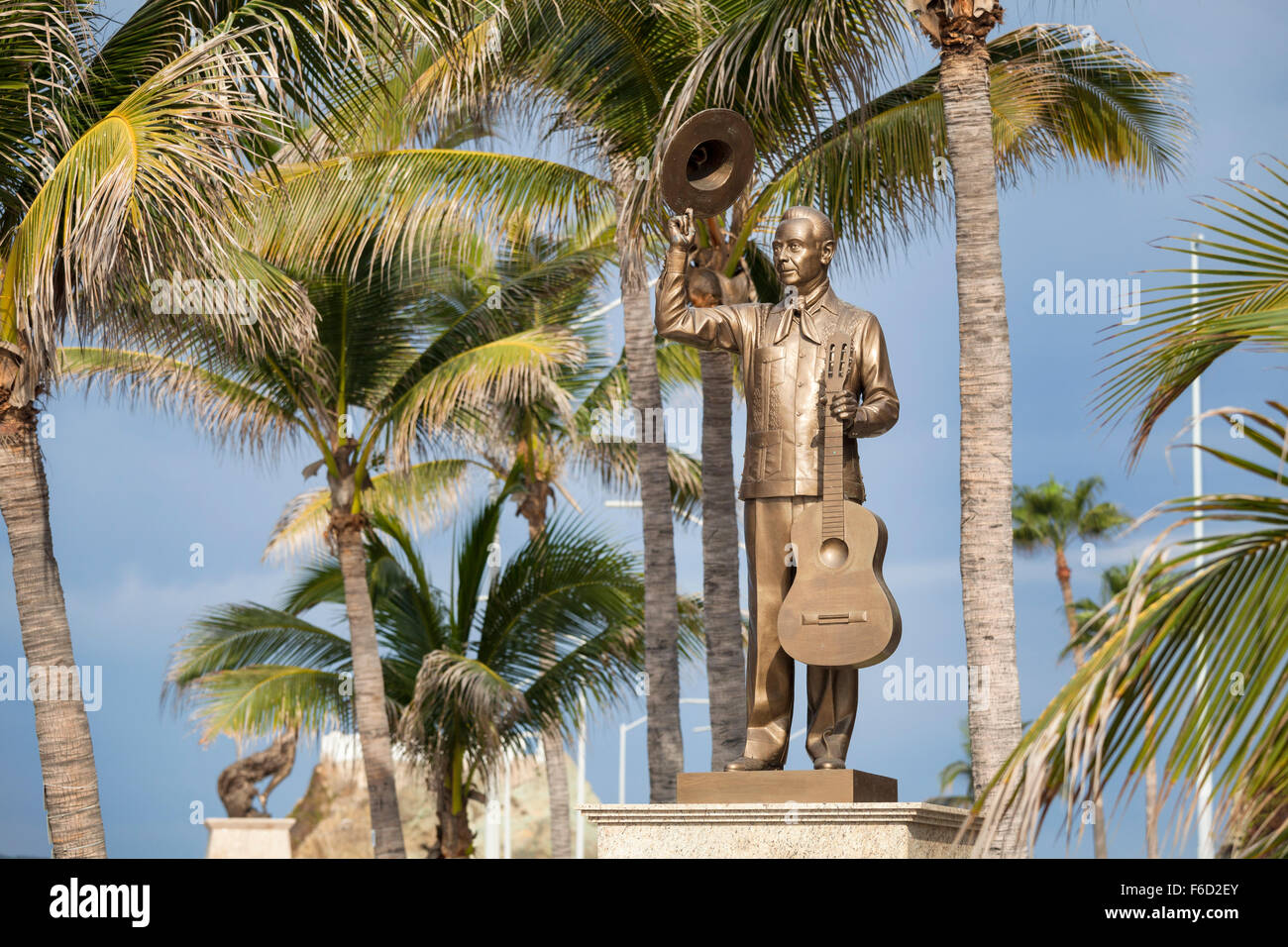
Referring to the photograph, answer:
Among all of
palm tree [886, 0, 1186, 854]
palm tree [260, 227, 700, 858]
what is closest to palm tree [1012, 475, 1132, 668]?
palm tree [260, 227, 700, 858]

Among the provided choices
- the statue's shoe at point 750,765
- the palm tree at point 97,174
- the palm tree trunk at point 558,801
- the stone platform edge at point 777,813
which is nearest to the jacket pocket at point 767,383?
the statue's shoe at point 750,765

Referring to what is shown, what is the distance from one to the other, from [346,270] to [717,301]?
8.62m

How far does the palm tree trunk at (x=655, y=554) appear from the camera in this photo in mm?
12766

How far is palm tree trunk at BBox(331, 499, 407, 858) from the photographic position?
14750 mm

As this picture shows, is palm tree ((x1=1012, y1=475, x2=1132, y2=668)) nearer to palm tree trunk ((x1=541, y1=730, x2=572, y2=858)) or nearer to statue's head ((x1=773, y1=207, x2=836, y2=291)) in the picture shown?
palm tree trunk ((x1=541, y1=730, x2=572, y2=858))

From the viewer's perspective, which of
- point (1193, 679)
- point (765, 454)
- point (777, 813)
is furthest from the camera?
point (765, 454)

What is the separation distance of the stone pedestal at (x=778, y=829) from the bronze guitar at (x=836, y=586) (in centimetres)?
66

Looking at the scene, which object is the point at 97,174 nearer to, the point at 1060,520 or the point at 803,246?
the point at 803,246

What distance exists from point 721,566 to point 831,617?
647 centimetres

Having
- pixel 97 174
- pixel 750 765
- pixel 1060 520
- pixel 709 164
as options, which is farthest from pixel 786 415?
pixel 1060 520

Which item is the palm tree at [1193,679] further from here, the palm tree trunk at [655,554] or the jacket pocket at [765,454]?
the palm tree trunk at [655,554]

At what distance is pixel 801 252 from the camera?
259 inches

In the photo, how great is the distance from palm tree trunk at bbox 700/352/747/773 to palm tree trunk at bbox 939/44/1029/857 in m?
3.85
